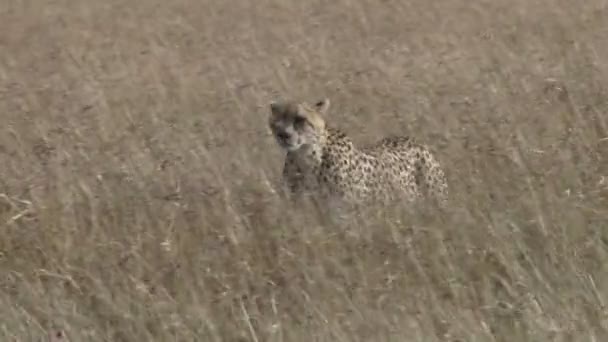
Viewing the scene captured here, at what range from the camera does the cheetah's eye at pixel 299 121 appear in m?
6.01

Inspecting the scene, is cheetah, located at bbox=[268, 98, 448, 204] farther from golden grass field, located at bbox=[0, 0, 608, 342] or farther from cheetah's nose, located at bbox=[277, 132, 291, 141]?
golden grass field, located at bbox=[0, 0, 608, 342]

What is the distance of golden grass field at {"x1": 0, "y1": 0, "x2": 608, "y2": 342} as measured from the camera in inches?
146

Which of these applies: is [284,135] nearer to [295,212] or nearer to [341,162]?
[341,162]

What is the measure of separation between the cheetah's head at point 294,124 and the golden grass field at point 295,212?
0.74ft

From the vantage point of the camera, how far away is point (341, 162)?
6.19 metres

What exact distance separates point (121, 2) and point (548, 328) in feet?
49.8

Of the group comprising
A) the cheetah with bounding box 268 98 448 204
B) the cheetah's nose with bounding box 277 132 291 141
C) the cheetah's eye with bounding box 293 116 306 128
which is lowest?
the cheetah with bounding box 268 98 448 204

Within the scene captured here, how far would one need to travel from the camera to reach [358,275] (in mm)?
4035

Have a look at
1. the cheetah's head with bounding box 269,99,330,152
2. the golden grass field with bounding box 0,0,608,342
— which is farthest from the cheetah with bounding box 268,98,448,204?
the golden grass field with bounding box 0,0,608,342

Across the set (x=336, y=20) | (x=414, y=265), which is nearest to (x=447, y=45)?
(x=336, y=20)

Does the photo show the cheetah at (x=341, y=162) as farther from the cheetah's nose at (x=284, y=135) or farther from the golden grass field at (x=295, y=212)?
the golden grass field at (x=295, y=212)

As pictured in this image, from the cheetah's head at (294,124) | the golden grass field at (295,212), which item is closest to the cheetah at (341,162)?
the cheetah's head at (294,124)

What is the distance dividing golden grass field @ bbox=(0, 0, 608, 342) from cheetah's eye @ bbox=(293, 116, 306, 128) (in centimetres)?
31

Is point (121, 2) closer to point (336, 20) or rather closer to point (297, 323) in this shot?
point (336, 20)
